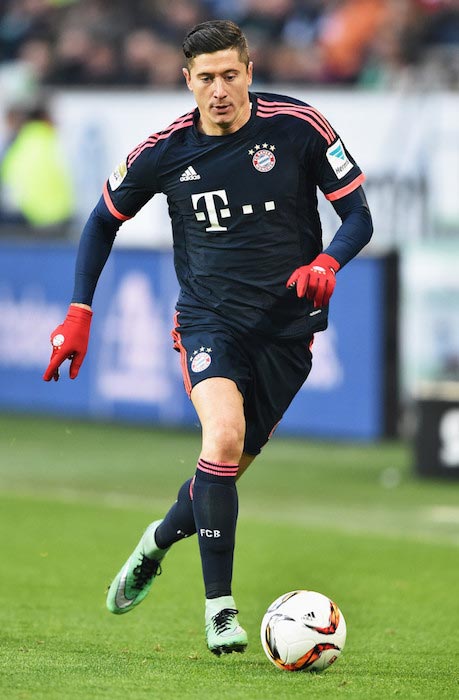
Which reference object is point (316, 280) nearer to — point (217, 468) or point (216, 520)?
point (217, 468)

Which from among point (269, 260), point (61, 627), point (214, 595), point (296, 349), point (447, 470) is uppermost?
point (269, 260)

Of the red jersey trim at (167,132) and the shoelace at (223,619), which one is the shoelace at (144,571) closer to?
the shoelace at (223,619)

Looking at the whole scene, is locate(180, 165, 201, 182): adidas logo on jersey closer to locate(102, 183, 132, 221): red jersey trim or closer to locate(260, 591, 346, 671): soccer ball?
locate(102, 183, 132, 221): red jersey trim

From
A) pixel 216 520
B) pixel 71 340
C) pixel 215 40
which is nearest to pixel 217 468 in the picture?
pixel 216 520

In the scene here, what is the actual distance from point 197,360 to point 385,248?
8570 millimetres

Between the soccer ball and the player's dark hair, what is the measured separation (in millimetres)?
1919

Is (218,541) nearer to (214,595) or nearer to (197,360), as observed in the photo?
(214,595)

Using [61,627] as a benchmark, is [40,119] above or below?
above

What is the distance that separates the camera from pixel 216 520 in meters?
5.19

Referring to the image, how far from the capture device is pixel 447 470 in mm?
11570

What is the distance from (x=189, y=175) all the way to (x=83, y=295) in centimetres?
64


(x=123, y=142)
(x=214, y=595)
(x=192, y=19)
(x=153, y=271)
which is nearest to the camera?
(x=214, y=595)

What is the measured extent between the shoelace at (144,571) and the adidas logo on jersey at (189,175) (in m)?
1.51

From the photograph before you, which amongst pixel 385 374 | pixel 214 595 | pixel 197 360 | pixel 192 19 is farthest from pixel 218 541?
pixel 192 19
